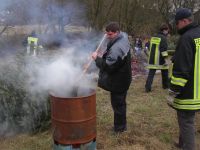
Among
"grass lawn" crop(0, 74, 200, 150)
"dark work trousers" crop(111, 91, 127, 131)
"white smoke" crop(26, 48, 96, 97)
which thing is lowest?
"grass lawn" crop(0, 74, 200, 150)

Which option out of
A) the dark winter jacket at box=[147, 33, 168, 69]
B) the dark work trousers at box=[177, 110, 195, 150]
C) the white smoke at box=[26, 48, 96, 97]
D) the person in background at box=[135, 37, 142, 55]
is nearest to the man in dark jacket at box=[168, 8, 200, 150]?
the dark work trousers at box=[177, 110, 195, 150]

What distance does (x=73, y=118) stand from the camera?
14.2 ft

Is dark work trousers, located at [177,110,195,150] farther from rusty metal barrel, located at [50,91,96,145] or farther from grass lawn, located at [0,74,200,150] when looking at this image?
rusty metal barrel, located at [50,91,96,145]

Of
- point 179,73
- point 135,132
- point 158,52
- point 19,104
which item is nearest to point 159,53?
point 158,52

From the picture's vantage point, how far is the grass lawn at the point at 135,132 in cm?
544

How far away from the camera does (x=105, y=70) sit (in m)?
5.43

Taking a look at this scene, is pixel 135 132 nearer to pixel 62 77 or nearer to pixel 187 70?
pixel 62 77

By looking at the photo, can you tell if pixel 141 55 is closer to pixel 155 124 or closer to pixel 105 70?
pixel 155 124

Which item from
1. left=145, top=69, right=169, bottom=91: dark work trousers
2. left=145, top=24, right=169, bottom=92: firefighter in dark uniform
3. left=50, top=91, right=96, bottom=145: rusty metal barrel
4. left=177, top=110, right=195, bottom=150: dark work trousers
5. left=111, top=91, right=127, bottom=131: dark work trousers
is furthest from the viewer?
left=145, top=69, right=169, bottom=91: dark work trousers

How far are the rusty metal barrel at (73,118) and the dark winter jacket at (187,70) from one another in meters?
1.13

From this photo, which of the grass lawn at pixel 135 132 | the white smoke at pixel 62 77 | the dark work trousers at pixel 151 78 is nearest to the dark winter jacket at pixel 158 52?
the dark work trousers at pixel 151 78

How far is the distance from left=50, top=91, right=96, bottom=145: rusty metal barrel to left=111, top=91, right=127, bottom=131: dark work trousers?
1190 mm

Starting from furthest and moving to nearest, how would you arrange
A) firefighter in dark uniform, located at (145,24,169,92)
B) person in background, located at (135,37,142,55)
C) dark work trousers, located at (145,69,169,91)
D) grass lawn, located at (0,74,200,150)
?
person in background, located at (135,37,142,55)
dark work trousers, located at (145,69,169,91)
firefighter in dark uniform, located at (145,24,169,92)
grass lawn, located at (0,74,200,150)

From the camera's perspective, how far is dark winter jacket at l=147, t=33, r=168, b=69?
352 inches
